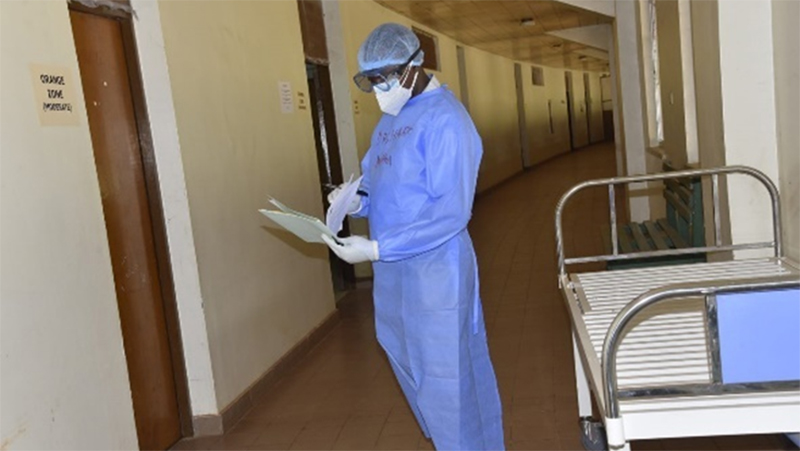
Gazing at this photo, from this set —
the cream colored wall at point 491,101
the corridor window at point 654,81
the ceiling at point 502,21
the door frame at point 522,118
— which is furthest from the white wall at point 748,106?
the door frame at point 522,118

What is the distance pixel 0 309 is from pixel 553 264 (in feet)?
18.2

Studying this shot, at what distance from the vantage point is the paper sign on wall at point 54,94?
8.63ft

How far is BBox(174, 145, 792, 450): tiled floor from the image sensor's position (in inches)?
138

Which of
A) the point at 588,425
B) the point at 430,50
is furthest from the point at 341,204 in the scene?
the point at 430,50

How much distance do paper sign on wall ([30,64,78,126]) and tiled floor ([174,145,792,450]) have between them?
5.55ft

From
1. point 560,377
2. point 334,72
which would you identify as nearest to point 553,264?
point 334,72

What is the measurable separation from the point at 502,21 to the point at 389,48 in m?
8.94

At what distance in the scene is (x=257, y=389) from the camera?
431 centimetres

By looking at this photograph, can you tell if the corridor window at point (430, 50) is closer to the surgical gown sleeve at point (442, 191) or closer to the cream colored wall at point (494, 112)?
the cream colored wall at point (494, 112)

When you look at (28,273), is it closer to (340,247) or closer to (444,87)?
(340,247)

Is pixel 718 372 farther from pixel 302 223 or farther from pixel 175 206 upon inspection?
pixel 175 206

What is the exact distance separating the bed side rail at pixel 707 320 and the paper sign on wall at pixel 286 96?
3.80m

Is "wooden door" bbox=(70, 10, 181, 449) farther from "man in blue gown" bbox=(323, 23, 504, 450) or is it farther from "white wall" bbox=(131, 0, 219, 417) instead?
"man in blue gown" bbox=(323, 23, 504, 450)

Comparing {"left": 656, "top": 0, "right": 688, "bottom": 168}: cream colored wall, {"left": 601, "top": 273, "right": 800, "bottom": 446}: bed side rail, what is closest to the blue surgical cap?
{"left": 601, "top": 273, "right": 800, "bottom": 446}: bed side rail
